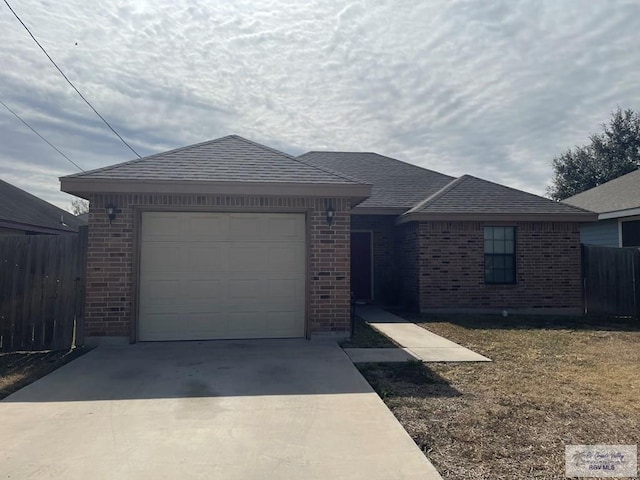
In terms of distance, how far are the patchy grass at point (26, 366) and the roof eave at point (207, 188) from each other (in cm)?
279

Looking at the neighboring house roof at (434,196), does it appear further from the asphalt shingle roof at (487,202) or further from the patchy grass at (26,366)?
the patchy grass at (26,366)

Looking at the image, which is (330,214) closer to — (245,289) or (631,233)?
(245,289)

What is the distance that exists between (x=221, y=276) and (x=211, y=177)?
1.83 m

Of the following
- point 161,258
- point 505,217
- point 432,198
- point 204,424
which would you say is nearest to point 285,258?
point 161,258

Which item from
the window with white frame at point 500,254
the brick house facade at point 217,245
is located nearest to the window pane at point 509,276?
the window with white frame at point 500,254

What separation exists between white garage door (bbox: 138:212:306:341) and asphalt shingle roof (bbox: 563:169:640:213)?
480 inches

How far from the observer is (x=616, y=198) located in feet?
51.6

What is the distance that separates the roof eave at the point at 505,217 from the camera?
11820mm

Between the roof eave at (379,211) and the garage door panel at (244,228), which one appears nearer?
the garage door panel at (244,228)

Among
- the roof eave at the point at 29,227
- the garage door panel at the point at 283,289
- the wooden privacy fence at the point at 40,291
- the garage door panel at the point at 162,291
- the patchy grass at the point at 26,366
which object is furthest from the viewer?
the roof eave at the point at 29,227

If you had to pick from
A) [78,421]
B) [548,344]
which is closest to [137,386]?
[78,421]

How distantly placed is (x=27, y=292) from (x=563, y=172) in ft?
120

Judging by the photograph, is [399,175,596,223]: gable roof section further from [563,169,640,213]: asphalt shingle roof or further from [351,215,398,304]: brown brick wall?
[563,169,640,213]: asphalt shingle roof

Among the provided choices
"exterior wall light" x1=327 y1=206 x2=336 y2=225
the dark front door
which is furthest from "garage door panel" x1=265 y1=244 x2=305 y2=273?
the dark front door
